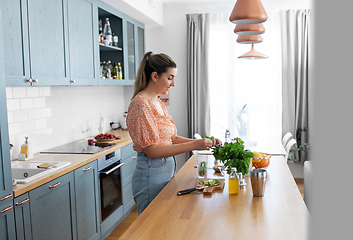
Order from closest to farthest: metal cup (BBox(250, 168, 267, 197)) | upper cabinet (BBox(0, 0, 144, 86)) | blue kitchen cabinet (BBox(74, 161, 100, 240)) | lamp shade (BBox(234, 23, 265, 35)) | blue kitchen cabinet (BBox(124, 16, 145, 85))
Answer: metal cup (BBox(250, 168, 267, 197)), upper cabinet (BBox(0, 0, 144, 86)), lamp shade (BBox(234, 23, 265, 35)), blue kitchen cabinet (BBox(74, 161, 100, 240)), blue kitchen cabinet (BBox(124, 16, 145, 85))

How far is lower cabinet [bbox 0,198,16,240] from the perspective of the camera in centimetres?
184

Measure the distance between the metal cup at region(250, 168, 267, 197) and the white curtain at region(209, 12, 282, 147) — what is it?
3240mm

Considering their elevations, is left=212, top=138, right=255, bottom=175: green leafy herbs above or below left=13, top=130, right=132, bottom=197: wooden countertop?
above

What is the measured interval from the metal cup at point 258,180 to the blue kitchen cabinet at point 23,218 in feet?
4.53

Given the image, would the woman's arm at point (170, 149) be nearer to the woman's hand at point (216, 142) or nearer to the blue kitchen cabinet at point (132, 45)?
the woman's hand at point (216, 142)

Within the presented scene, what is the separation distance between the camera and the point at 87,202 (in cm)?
283

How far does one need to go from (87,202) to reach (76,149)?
2.02ft

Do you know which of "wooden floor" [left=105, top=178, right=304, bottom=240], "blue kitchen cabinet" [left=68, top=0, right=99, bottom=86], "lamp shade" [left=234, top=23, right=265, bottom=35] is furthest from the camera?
"wooden floor" [left=105, top=178, right=304, bottom=240]

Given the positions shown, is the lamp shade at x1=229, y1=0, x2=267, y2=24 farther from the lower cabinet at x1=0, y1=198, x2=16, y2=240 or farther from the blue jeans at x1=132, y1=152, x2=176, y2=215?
the lower cabinet at x1=0, y1=198, x2=16, y2=240

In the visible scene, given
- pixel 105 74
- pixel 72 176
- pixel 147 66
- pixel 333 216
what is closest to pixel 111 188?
pixel 72 176

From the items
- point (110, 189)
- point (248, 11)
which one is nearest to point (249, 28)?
point (248, 11)

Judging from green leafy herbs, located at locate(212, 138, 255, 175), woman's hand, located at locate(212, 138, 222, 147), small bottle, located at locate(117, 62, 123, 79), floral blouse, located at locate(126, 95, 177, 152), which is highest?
small bottle, located at locate(117, 62, 123, 79)

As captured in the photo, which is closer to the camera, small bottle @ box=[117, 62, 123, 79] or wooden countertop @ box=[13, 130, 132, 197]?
wooden countertop @ box=[13, 130, 132, 197]

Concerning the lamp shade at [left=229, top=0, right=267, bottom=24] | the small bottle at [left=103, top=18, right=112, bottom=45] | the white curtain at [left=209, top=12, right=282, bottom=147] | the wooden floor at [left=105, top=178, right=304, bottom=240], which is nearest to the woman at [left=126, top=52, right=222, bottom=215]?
the lamp shade at [left=229, top=0, right=267, bottom=24]
